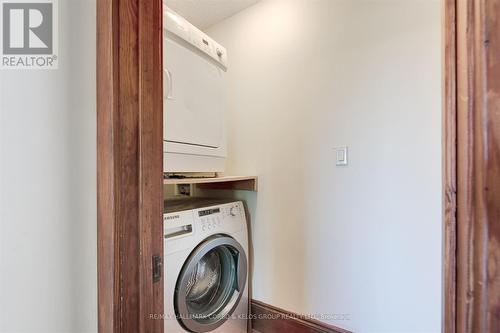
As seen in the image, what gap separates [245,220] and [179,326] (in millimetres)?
738

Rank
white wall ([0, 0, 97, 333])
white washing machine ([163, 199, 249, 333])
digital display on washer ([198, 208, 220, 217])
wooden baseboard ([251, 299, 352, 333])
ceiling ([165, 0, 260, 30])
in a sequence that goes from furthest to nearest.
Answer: ceiling ([165, 0, 260, 30])
wooden baseboard ([251, 299, 352, 333])
digital display on washer ([198, 208, 220, 217])
white washing machine ([163, 199, 249, 333])
white wall ([0, 0, 97, 333])

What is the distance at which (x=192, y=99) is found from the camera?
4.85 feet

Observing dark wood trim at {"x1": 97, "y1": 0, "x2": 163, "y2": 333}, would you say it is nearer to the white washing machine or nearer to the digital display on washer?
the white washing machine

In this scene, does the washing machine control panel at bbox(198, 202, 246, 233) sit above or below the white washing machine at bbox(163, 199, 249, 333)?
above

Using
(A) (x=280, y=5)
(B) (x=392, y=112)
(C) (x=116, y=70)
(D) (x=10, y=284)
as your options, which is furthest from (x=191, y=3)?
(D) (x=10, y=284)

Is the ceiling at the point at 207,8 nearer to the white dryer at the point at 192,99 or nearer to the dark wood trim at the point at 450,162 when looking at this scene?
the white dryer at the point at 192,99

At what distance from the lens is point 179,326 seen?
4.35 ft

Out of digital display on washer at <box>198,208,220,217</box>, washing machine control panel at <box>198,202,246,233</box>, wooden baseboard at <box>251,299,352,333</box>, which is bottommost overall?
wooden baseboard at <box>251,299,352,333</box>

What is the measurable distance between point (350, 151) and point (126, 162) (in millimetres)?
1273

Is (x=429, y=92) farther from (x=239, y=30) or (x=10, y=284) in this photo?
(x=10, y=284)

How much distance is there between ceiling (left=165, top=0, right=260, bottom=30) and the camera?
6.48ft

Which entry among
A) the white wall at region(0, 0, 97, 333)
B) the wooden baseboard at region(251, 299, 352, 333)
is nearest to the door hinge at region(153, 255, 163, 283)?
the white wall at region(0, 0, 97, 333)

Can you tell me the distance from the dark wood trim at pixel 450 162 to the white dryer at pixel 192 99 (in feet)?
3.61

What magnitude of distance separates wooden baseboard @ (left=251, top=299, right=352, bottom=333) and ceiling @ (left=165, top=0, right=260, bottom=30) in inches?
82.1
